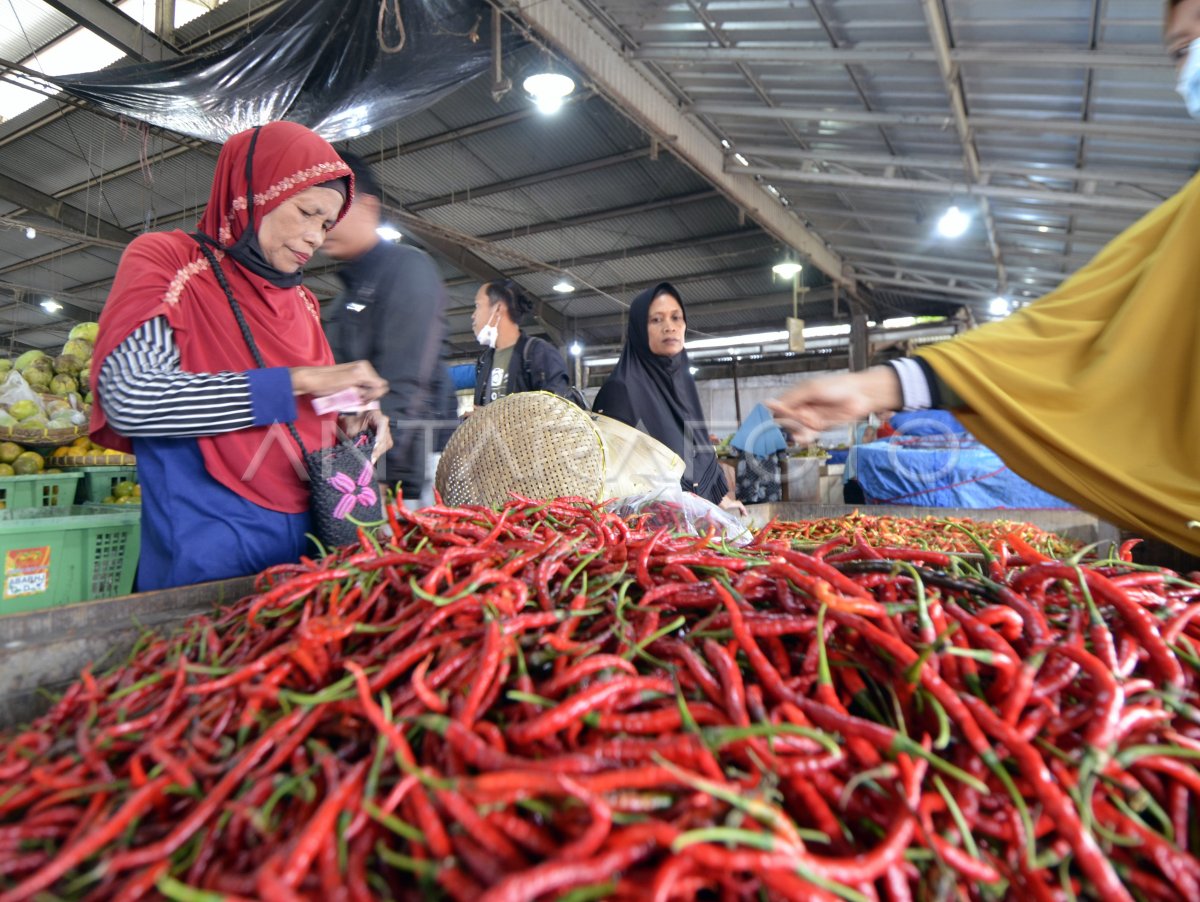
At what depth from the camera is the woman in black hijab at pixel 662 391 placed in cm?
372

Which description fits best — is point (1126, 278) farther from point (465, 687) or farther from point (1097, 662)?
point (465, 687)

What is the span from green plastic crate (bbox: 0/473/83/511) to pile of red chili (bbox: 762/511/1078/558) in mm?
3605

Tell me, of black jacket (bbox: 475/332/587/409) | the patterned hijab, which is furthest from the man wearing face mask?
the patterned hijab

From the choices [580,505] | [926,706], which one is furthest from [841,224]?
[926,706]

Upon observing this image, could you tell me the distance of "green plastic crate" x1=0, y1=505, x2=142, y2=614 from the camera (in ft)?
7.51

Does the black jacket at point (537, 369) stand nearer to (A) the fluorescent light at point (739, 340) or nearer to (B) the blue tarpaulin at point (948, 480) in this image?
(B) the blue tarpaulin at point (948, 480)

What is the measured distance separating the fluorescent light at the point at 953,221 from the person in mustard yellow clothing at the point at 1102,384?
7303 millimetres

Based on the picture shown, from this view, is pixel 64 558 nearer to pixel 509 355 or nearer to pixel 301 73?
pixel 509 355

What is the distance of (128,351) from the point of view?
5.30ft

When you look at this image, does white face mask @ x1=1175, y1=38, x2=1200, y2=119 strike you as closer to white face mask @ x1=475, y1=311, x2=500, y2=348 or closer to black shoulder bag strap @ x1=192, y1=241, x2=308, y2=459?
black shoulder bag strap @ x1=192, y1=241, x2=308, y2=459

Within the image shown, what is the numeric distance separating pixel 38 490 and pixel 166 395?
104 inches

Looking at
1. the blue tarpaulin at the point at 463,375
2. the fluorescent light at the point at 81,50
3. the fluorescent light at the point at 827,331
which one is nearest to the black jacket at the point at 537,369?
the blue tarpaulin at the point at 463,375

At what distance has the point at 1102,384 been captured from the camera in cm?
157

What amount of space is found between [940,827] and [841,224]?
39.2 ft
